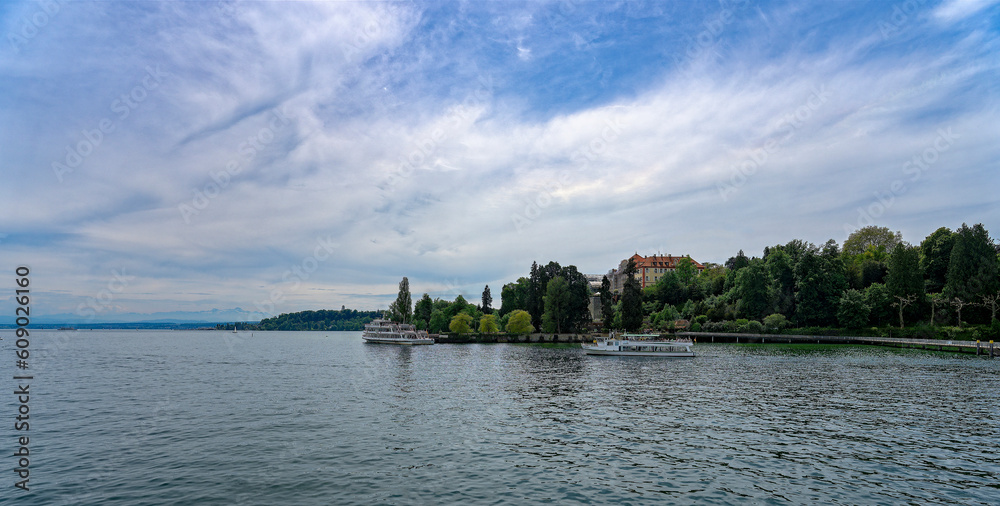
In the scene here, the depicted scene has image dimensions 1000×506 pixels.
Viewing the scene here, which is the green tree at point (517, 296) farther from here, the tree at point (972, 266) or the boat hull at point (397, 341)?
the tree at point (972, 266)

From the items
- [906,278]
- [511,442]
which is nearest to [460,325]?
[906,278]

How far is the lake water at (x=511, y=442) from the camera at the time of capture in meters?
21.4

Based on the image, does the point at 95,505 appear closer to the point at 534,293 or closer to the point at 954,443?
the point at 954,443

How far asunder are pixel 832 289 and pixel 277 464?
154m

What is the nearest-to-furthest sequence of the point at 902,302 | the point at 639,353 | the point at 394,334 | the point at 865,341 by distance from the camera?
1. the point at 639,353
2. the point at 865,341
3. the point at 902,302
4. the point at 394,334

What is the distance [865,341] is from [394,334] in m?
131

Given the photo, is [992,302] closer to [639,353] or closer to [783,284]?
[783,284]

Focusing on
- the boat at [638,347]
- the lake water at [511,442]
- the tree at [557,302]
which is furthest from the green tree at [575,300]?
the lake water at [511,442]

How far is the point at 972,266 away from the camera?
116m

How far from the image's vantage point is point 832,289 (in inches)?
5546

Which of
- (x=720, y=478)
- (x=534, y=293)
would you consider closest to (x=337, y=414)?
(x=720, y=478)

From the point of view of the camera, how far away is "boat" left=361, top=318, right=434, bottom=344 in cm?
16088

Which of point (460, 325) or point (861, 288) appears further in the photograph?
point (460, 325)

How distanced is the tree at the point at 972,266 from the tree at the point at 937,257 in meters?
9.56
